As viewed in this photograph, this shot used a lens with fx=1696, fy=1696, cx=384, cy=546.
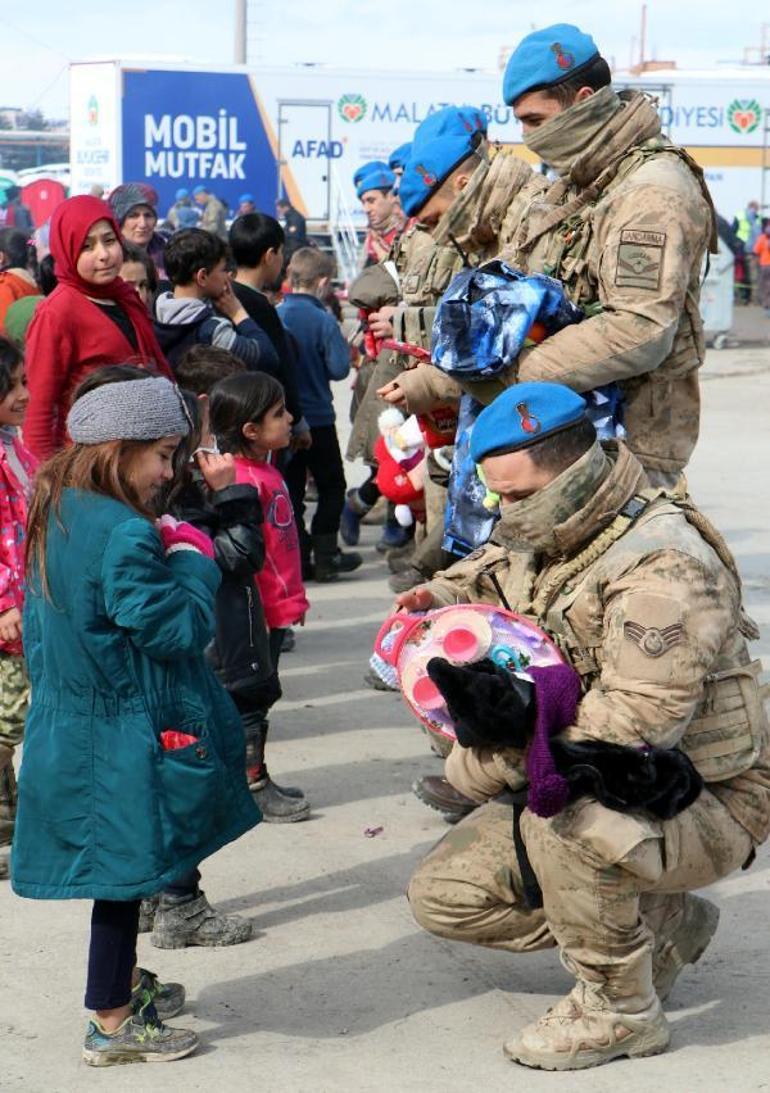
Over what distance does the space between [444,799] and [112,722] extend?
78.2 inches

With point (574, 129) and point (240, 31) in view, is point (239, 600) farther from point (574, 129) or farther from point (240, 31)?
point (240, 31)

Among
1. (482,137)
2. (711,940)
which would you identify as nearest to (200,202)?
(482,137)

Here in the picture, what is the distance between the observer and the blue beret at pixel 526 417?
3.74 m

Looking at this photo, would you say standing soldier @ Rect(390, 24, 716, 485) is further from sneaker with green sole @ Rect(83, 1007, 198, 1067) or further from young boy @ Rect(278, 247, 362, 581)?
young boy @ Rect(278, 247, 362, 581)

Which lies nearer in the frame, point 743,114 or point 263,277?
point 263,277

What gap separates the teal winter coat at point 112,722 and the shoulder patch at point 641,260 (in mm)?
1588

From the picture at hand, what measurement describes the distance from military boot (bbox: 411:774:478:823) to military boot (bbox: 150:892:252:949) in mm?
1078

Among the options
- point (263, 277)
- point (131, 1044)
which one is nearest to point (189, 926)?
point (131, 1044)

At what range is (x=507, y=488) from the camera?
150 inches

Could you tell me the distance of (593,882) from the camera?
143 inches

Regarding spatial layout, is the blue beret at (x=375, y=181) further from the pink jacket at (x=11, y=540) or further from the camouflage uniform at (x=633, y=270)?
the pink jacket at (x=11, y=540)

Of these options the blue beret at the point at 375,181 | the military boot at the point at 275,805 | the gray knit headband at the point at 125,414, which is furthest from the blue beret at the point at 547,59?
the blue beret at the point at 375,181

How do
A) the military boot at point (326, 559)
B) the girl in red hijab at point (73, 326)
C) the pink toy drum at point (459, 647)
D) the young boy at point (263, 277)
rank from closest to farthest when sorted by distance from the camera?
the pink toy drum at point (459, 647) → the girl in red hijab at point (73, 326) → the young boy at point (263, 277) → the military boot at point (326, 559)

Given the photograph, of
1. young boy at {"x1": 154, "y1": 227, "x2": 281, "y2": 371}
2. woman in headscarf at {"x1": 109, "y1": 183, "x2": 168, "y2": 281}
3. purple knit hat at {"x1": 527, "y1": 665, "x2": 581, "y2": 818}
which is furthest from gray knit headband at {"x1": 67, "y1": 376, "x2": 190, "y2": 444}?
woman in headscarf at {"x1": 109, "y1": 183, "x2": 168, "y2": 281}
